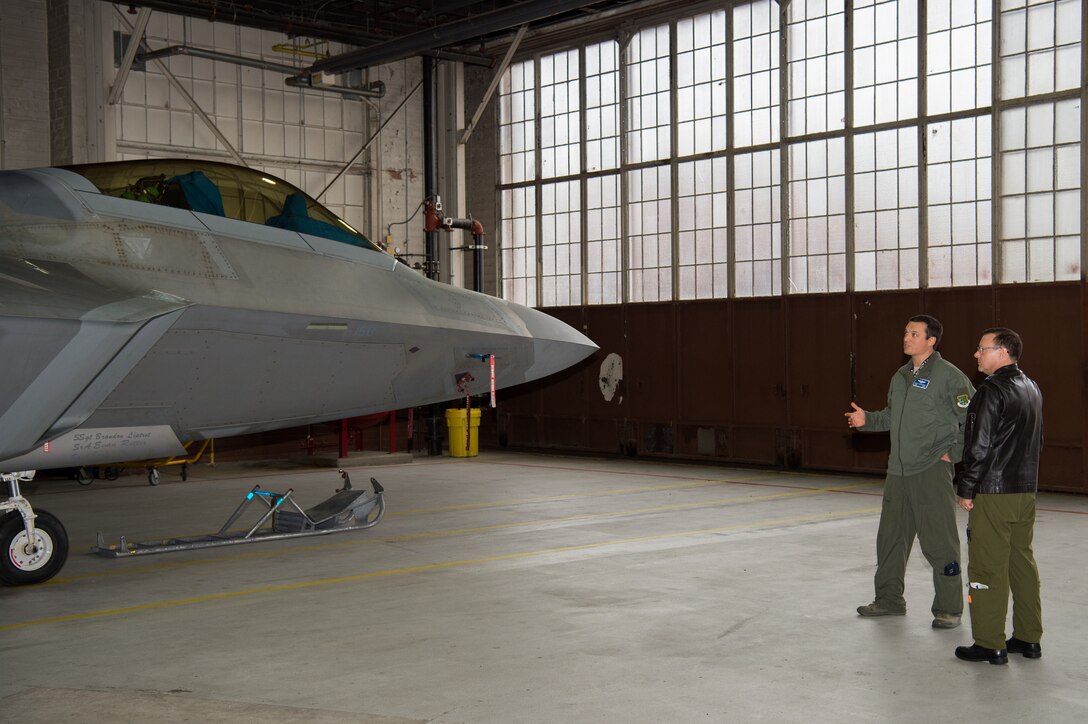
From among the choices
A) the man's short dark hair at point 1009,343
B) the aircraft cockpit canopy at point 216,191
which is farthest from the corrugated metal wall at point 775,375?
the aircraft cockpit canopy at point 216,191

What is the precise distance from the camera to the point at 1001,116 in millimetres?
16344

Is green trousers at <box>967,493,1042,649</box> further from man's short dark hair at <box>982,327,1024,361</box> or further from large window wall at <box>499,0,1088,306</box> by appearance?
large window wall at <box>499,0,1088,306</box>

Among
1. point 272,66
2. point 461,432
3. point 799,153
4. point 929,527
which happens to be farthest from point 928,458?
point 272,66

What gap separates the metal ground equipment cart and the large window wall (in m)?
9.95

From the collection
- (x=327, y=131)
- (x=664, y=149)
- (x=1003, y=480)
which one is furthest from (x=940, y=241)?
(x=327, y=131)

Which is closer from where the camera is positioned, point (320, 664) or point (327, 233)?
point (320, 664)

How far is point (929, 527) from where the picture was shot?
282 inches

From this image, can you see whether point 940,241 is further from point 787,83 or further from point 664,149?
point 664,149

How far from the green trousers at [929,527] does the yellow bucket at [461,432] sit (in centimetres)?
1532

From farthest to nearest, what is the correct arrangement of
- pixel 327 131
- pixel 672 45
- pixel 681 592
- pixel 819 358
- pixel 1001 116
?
pixel 327 131 < pixel 672 45 < pixel 819 358 < pixel 1001 116 < pixel 681 592

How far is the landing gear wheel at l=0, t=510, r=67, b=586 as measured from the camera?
29.5 ft

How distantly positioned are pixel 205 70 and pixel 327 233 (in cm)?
1348

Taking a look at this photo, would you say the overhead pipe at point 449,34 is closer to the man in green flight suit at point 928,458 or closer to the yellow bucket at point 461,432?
the yellow bucket at point 461,432

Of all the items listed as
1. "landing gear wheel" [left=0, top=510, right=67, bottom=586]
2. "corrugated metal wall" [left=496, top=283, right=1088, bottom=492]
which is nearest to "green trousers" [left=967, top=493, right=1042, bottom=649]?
"landing gear wheel" [left=0, top=510, right=67, bottom=586]
